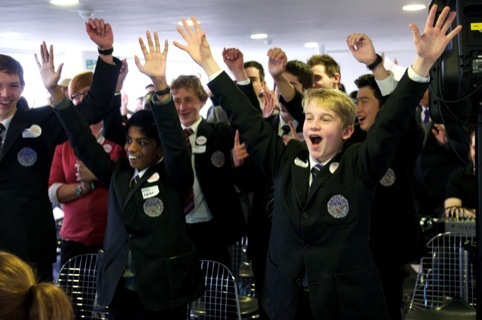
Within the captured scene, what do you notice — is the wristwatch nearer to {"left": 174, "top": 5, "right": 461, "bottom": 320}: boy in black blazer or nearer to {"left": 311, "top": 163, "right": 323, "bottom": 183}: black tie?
{"left": 174, "top": 5, "right": 461, "bottom": 320}: boy in black blazer

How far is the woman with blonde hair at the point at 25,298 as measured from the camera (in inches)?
53.2

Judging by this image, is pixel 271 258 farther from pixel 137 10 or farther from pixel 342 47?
pixel 342 47

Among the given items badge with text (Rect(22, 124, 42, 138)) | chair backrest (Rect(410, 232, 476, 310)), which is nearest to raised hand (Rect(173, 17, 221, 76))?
badge with text (Rect(22, 124, 42, 138))

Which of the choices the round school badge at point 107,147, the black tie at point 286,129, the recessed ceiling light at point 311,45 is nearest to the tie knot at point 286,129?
the black tie at point 286,129

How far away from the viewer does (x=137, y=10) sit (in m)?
5.71

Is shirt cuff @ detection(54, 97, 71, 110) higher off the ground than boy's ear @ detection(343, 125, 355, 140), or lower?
higher

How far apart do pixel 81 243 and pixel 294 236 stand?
5.31 feet

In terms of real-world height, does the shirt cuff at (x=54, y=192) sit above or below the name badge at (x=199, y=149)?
below

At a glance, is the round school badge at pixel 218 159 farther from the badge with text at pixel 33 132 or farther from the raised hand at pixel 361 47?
the raised hand at pixel 361 47

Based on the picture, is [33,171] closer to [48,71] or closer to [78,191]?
[48,71]

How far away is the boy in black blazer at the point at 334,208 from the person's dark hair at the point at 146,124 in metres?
0.73

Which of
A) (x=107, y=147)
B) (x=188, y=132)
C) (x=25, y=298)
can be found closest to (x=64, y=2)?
(x=107, y=147)

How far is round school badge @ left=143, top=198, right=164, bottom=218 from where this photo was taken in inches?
105

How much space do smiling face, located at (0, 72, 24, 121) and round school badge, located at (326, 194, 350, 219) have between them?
1.56 m
